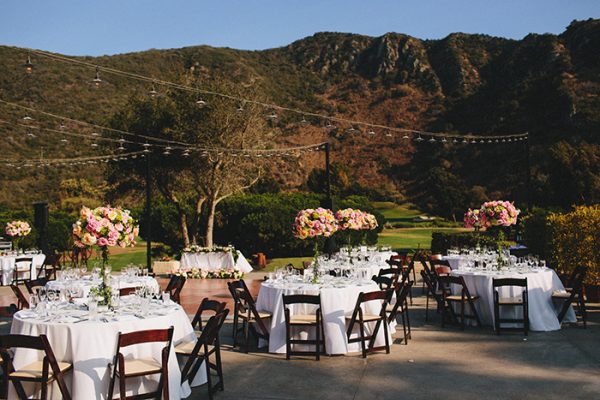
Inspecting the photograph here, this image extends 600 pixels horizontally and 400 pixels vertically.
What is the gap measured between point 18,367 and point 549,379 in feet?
17.2

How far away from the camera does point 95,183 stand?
4275 centimetres

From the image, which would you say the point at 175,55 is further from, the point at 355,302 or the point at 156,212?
the point at 355,302

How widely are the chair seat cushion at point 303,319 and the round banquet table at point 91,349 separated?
193 centimetres

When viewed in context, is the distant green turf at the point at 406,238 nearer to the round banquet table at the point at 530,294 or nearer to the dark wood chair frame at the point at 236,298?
the round banquet table at the point at 530,294

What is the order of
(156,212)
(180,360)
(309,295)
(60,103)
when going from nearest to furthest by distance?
(180,360), (309,295), (156,212), (60,103)

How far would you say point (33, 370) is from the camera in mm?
5758

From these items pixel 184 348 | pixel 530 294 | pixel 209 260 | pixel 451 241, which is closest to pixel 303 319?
pixel 184 348

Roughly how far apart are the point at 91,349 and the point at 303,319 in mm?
2980

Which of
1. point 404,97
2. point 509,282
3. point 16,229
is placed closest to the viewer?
point 509,282

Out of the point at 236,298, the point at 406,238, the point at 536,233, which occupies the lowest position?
the point at 406,238

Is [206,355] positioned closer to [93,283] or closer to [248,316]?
[248,316]

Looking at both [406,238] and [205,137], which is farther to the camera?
[406,238]

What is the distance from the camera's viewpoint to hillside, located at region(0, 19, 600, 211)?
43.0 meters

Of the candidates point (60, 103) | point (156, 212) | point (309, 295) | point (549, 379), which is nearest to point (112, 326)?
point (309, 295)
